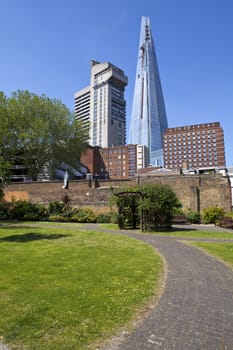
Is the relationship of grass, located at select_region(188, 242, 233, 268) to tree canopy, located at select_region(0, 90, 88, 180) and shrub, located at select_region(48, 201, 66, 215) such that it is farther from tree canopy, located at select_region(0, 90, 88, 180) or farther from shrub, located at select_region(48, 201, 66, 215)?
tree canopy, located at select_region(0, 90, 88, 180)

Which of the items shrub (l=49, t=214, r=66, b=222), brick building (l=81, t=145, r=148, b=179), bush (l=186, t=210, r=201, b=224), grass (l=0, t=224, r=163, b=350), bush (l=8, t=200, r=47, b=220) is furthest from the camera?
brick building (l=81, t=145, r=148, b=179)

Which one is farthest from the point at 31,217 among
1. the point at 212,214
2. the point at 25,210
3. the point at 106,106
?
the point at 106,106

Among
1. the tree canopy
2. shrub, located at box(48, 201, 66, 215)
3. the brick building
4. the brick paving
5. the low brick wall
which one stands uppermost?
the brick building

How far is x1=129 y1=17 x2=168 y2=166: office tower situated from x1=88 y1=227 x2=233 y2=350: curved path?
17854 cm

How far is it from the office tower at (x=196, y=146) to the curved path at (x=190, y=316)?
133 metres

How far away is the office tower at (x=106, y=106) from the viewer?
15312 centimetres

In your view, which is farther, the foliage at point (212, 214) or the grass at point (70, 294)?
the foliage at point (212, 214)

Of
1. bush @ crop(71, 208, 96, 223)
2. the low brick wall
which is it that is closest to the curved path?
bush @ crop(71, 208, 96, 223)

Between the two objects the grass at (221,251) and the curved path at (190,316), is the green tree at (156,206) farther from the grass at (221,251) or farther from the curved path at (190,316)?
the curved path at (190,316)

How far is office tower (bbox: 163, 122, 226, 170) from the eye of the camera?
456ft

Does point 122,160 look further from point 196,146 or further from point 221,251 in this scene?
point 221,251

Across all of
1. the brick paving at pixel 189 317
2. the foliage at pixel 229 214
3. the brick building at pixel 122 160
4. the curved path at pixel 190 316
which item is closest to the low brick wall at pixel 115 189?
the foliage at pixel 229 214

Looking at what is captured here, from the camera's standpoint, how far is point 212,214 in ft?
79.3

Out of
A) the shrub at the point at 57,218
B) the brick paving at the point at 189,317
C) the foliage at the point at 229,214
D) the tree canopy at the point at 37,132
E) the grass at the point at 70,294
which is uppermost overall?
the tree canopy at the point at 37,132
